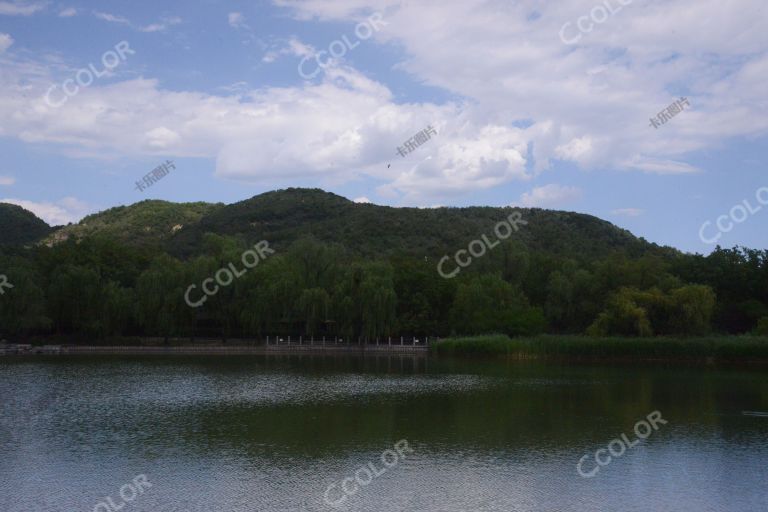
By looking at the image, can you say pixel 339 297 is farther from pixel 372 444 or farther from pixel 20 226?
pixel 20 226

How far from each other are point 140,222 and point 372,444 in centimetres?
→ 10281

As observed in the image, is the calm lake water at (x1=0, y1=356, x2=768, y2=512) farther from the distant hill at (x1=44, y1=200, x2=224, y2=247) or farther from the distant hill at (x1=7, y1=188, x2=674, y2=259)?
the distant hill at (x1=44, y1=200, x2=224, y2=247)

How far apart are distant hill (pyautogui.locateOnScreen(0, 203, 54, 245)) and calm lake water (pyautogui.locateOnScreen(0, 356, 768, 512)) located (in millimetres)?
81407

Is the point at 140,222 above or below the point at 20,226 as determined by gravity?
above

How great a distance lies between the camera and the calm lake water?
533 inches

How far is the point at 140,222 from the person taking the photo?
11281 cm

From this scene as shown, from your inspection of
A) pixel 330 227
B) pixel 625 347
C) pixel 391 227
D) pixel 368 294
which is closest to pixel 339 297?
pixel 368 294

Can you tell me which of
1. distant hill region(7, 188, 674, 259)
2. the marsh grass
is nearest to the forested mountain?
the marsh grass

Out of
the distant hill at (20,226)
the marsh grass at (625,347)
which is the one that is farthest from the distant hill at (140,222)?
the marsh grass at (625,347)

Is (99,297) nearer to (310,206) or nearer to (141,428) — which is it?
(141,428)

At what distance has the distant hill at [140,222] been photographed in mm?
104125

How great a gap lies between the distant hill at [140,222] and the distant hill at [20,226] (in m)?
2.73

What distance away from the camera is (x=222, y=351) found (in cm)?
5231

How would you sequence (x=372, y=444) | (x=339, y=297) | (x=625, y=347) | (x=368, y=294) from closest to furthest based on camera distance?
(x=372, y=444)
(x=625, y=347)
(x=368, y=294)
(x=339, y=297)
